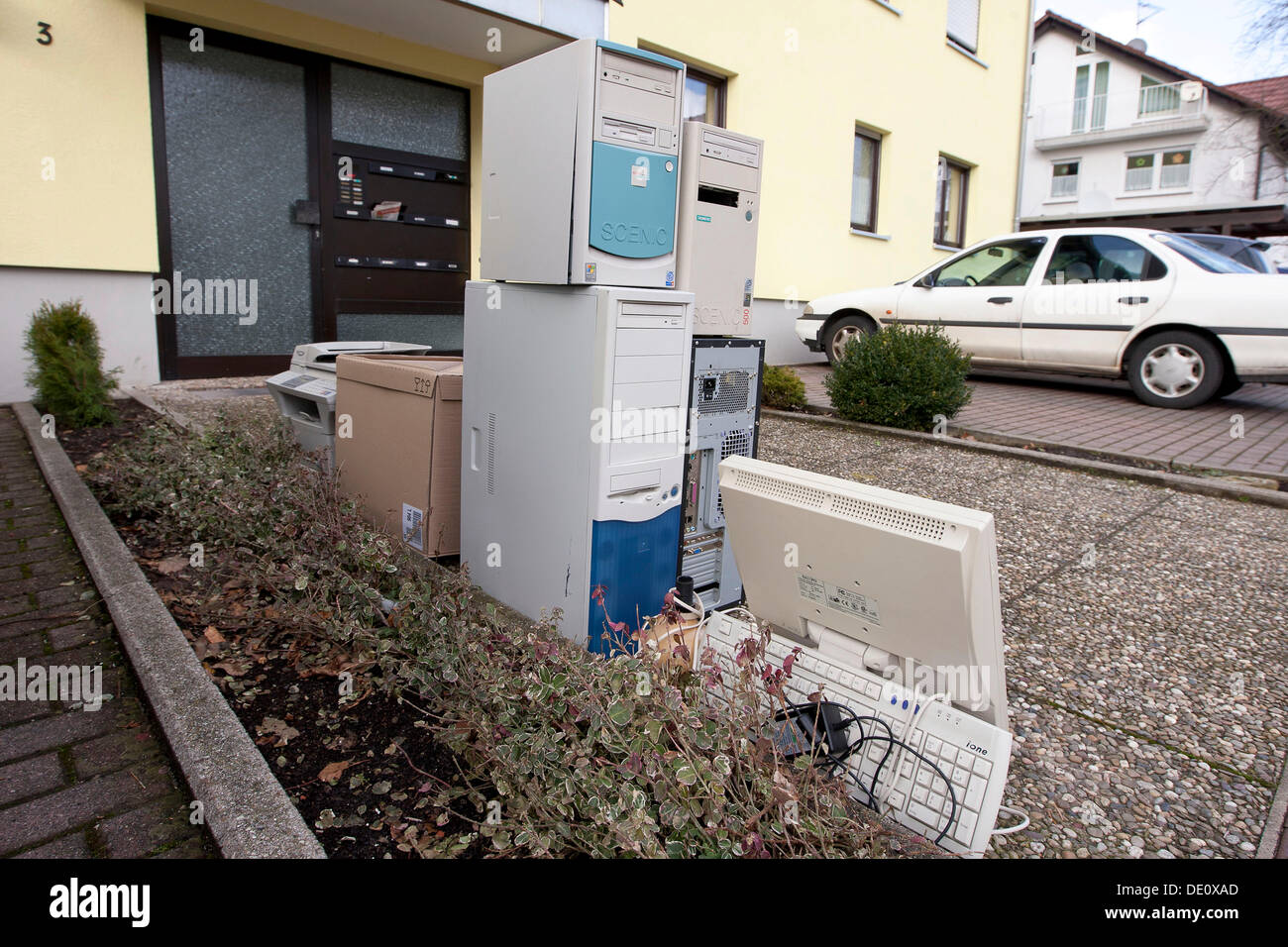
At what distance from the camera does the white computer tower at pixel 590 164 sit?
8.26 ft

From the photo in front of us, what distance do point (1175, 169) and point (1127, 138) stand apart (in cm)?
A: 231

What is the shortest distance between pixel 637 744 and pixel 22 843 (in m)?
1.50

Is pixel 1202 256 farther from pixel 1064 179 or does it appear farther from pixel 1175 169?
pixel 1064 179

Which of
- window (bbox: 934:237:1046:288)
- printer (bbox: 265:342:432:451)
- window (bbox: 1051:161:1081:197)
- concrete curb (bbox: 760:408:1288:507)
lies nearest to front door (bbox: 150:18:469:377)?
printer (bbox: 265:342:432:451)

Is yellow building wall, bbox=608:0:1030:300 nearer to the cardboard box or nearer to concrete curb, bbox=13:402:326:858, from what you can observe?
the cardboard box

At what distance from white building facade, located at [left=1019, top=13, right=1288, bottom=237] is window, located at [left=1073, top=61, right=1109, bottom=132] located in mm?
40

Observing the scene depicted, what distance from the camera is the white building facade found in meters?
29.4

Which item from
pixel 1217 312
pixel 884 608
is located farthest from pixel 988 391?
pixel 884 608

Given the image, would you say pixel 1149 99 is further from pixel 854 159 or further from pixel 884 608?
pixel 884 608

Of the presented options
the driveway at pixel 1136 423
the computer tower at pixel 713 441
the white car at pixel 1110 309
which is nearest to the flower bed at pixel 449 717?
the computer tower at pixel 713 441

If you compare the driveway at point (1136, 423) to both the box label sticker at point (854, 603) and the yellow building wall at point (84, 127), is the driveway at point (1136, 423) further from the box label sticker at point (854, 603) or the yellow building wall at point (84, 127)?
the yellow building wall at point (84, 127)

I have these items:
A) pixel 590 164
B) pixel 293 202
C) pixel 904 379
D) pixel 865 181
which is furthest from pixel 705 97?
pixel 590 164

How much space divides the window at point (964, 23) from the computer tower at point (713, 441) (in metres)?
14.4

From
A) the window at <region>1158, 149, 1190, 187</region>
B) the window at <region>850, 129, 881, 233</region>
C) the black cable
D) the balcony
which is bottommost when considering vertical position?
the black cable
